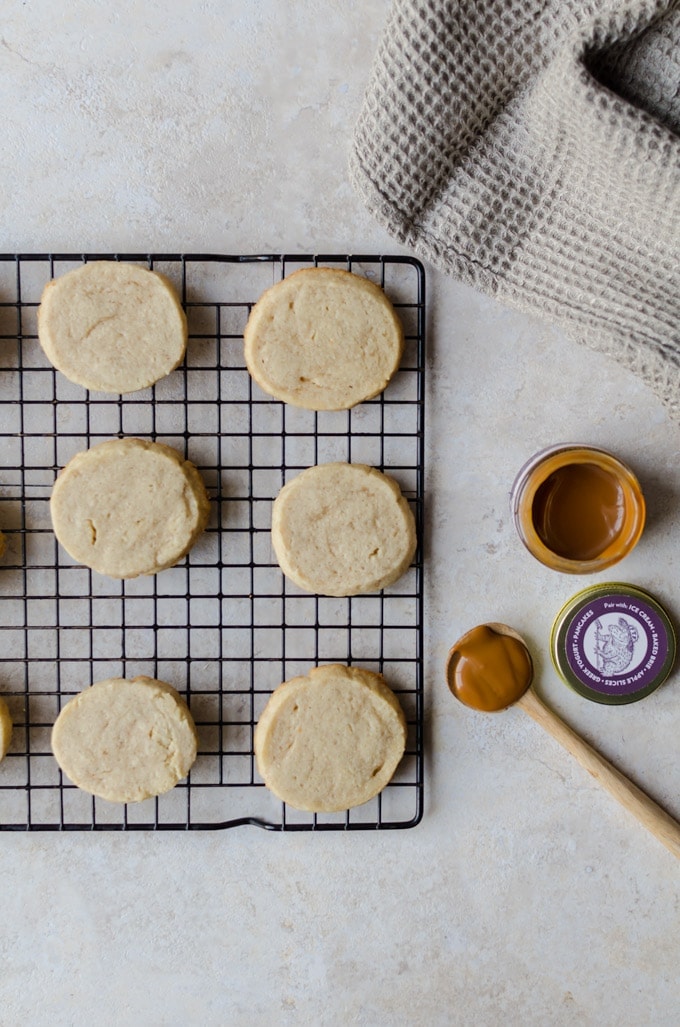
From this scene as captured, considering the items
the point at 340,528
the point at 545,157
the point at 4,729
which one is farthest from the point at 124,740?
the point at 545,157

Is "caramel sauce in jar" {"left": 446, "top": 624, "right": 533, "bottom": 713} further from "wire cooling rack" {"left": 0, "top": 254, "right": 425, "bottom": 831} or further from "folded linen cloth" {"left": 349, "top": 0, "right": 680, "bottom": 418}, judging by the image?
"folded linen cloth" {"left": 349, "top": 0, "right": 680, "bottom": 418}

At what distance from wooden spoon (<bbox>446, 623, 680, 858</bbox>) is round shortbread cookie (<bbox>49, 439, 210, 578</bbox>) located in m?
0.43

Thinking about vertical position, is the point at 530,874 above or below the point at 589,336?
below

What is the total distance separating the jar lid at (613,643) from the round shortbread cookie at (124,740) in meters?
0.56

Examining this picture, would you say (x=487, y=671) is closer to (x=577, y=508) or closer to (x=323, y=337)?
(x=577, y=508)

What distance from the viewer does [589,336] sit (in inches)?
43.6

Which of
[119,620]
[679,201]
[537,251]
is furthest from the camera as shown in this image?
[119,620]

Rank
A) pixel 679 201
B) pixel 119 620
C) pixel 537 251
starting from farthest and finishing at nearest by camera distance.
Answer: pixel 119 620 < pixel 537 251 < pixel 679 201

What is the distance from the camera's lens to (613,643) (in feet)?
3.95

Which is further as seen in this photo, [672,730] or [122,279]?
[672,730]

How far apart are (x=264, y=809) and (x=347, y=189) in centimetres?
91

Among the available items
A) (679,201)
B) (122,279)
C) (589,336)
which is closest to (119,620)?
(122,279)

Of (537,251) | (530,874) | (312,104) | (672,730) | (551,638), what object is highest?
(312,104)

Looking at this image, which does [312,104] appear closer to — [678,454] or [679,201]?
[679,201]
